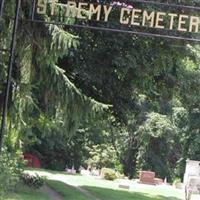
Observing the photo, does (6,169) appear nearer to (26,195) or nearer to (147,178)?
(26,195)

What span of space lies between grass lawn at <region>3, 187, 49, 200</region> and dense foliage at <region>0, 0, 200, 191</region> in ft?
4.21

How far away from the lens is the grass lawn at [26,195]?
1573 centimetres

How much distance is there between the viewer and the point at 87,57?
19391 mm

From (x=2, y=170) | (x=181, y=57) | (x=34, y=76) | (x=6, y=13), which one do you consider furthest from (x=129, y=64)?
(x=6, y=13)

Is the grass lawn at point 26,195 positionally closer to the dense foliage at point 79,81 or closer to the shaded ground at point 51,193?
the shaded ground at point 51,193

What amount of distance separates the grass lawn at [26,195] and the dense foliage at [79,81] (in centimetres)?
128

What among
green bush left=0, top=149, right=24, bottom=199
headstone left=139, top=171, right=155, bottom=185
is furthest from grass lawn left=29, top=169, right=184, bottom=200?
headstone left=139, top=171, right=155, bottom=185

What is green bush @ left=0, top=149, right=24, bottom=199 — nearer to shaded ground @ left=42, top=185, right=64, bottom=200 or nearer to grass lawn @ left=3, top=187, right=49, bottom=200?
grass lawn @ left=3, top=187, right=49, bottom=200

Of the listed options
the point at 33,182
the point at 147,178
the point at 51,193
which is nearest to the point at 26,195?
the point at 33,182

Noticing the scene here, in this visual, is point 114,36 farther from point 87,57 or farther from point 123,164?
point 123,164

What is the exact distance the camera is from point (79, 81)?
62.7 feet

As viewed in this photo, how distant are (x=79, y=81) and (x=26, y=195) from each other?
4.21 metres

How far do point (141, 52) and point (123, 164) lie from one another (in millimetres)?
29752

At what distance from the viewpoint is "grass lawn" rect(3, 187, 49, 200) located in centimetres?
1573
